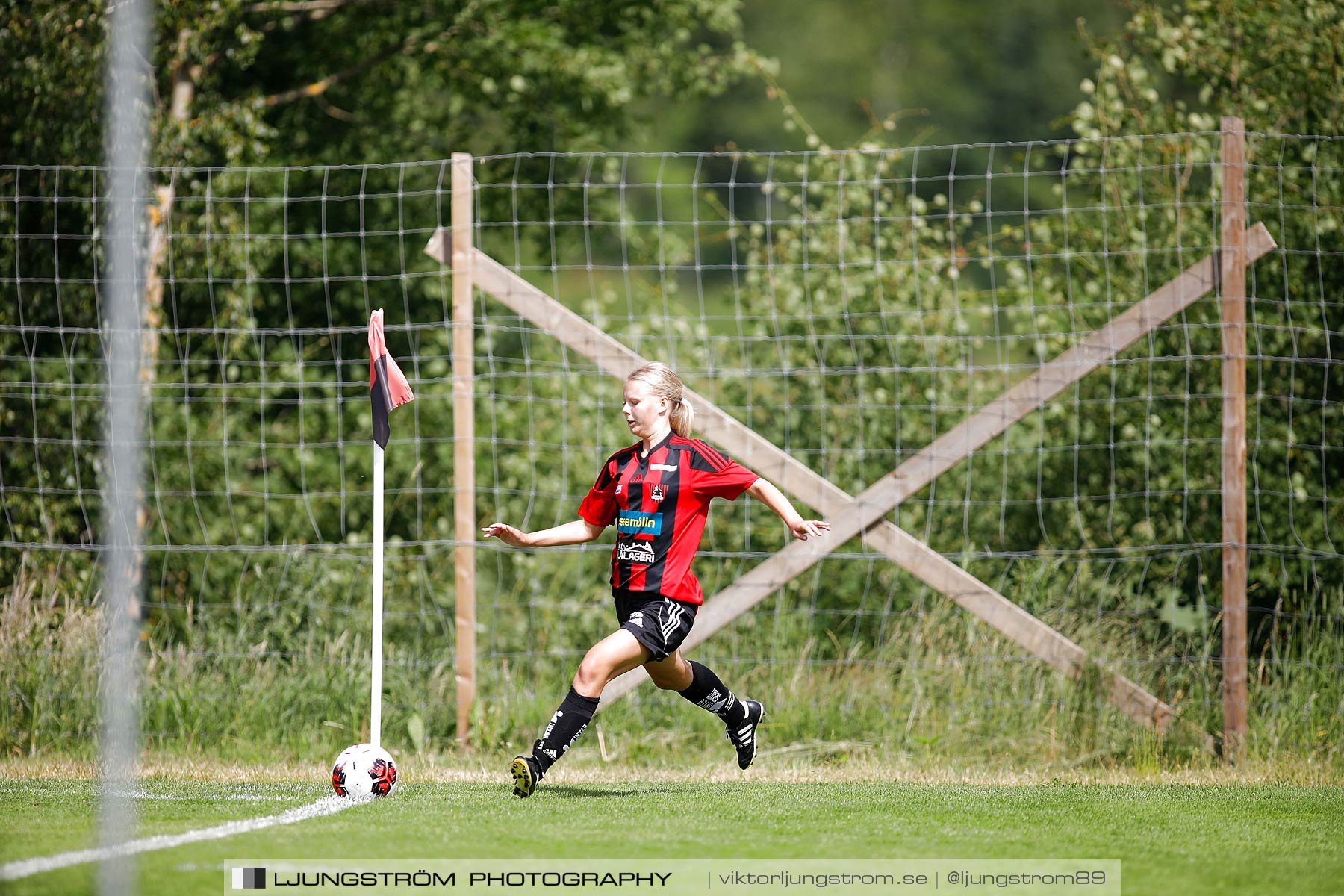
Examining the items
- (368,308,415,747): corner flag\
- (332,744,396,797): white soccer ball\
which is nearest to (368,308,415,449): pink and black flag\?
(368,308,415,747): corner flag\

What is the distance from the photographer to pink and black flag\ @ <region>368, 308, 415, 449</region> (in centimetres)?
535

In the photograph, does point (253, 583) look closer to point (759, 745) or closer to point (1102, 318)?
point (759, 745)

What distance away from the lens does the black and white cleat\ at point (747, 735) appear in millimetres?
5562

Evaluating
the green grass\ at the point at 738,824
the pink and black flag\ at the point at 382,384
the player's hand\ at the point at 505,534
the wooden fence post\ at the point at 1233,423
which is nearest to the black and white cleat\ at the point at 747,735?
the green grass\ at the point at 738,824

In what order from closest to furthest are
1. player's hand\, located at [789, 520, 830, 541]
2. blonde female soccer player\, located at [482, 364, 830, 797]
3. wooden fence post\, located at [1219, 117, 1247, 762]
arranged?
blonde female soccer player\, located at [482, 364, 830, 797] → player's hand\, located at [789, 520, 830, 541] → wooden fence post\, located at [1219, 117, 1247, 762]

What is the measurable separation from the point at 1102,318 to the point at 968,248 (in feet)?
4.18

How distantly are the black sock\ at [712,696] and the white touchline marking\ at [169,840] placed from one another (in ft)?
4.63

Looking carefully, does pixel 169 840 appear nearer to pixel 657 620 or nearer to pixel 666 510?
pixel 657 620

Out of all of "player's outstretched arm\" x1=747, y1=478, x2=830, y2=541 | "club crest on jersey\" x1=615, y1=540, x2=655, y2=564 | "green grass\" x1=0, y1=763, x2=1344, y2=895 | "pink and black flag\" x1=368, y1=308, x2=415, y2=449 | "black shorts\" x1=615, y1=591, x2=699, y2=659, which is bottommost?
"green grass\" x1=0, y1=763, x2=1344, y2=895

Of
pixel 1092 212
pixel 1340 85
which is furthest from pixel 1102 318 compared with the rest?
pixel 1340 85

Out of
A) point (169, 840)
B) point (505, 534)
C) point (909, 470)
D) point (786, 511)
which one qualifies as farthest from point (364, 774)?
point (909, 470)

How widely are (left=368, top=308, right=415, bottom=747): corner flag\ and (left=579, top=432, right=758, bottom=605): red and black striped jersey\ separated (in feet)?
3.12

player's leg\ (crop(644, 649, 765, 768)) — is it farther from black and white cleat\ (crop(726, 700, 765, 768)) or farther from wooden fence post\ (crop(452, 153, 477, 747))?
wooden fence post\ (crop(452, 153, 477, 747))

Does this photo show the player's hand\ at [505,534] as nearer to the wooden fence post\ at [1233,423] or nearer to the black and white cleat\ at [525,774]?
the black and white cleat\ at [525,774]
